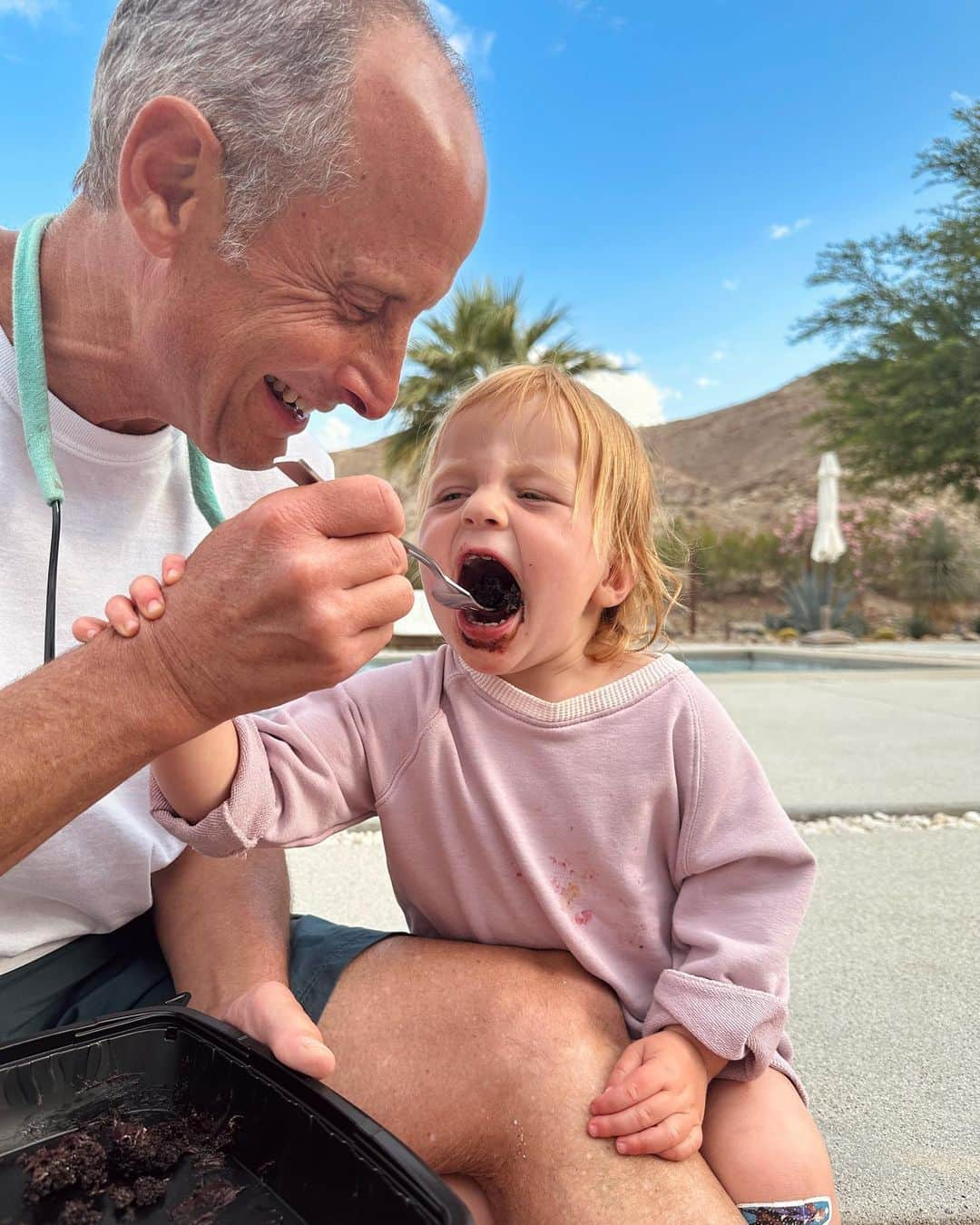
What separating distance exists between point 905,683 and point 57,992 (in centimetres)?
640

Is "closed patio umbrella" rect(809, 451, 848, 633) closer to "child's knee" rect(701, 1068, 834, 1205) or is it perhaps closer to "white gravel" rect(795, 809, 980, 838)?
"white gravel" rect(795, 809, 980, 838)

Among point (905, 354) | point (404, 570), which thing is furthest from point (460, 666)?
point (905, 354)

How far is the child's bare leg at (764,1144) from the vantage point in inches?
39.0

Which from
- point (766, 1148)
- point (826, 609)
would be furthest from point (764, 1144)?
point (826, 609)

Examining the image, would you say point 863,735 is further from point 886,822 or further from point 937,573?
point 937,573

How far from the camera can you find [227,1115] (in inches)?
34.5

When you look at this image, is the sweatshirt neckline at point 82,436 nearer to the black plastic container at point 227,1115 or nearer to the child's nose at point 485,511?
the child's nose at point 485,511

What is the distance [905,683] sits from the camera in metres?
6.64

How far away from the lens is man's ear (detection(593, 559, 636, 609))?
1.34 meters

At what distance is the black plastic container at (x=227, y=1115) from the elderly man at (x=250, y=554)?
0.22 feet

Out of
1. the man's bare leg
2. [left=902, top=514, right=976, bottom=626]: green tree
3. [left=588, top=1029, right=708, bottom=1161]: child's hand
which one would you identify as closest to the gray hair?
the man's bare leg

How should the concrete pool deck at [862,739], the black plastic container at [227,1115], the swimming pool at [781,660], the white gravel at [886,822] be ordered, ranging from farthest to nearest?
the swimming pool at [781,660], the concrete pool deck at [862,739], the white gravel at [886,822], the black plastic container at [227,1115]

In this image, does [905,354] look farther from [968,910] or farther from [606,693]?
[606,693]

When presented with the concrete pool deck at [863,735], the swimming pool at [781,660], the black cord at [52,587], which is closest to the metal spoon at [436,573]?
the black cord at [52,587]
